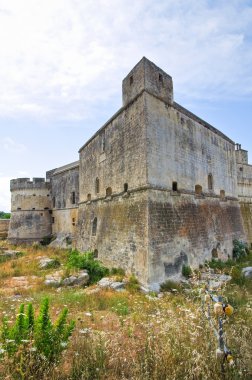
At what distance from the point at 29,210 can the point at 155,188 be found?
1757 cm

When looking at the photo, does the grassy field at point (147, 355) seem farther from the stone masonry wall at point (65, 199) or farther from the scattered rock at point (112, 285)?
the stone masonry wall at point (65, 199)

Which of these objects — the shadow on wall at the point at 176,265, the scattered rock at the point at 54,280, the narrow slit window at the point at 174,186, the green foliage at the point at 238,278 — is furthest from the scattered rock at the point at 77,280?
the green foliage at the point at 238,278

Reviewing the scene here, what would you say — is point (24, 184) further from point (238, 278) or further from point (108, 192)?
point (238, 278)

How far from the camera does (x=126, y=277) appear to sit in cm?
998

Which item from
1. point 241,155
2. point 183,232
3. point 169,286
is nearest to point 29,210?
point 183,232

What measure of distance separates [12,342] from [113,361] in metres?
1.51

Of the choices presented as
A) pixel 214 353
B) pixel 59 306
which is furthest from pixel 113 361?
pixel 59 306

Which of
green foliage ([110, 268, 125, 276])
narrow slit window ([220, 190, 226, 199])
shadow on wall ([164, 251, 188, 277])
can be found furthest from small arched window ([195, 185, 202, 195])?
green foliage ([110, 268, 125, 276])

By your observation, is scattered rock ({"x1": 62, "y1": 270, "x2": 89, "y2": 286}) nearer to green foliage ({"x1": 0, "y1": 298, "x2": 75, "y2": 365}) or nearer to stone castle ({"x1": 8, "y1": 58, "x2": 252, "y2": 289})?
stone castle ({"x1": 8, "y1": 58, "x2": 252, "y2": 289})

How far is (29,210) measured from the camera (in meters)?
23.6

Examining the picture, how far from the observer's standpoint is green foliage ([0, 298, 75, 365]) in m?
3.18

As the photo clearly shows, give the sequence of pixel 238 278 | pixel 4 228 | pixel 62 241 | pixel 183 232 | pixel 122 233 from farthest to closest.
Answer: pixel 4 228
pixel 62 241
pixel 122 233
pixel 183 232
pixel 238 278

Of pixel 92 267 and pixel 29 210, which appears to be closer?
pixel 92 267

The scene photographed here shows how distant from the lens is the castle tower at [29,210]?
909 inches
